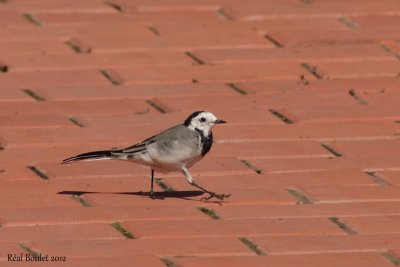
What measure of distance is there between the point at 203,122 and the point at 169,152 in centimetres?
30

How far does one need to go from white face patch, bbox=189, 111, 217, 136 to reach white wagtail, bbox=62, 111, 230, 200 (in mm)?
38

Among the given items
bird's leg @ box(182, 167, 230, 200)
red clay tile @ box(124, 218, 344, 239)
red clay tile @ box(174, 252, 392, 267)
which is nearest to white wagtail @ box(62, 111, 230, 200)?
bird's leg @ box(182, 167, 230, 200)

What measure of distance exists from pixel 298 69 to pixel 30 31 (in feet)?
5.82

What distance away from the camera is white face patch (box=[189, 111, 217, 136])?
291 inches

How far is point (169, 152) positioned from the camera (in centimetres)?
722

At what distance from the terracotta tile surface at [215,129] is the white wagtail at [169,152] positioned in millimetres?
151

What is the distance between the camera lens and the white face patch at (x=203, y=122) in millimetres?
7398

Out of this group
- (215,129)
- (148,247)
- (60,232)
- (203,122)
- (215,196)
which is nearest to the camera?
(148,247)

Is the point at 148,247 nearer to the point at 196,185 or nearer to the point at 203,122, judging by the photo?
the point at 196,185

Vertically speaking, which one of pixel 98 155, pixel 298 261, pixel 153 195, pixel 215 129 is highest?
pixel 215 129

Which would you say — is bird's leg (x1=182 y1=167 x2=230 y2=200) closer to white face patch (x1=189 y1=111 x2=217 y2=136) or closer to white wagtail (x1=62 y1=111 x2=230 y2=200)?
white wagtail (x1=62 y1=111 x2=230 y2=200)

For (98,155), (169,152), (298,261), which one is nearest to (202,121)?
(169,152)

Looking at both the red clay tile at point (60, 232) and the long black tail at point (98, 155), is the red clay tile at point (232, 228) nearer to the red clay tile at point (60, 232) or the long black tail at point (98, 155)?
the red clay tile at point (60, 232)

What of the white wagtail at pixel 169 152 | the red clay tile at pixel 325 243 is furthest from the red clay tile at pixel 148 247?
the white wagtail at pixel 169 152
